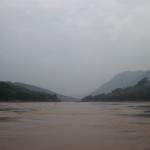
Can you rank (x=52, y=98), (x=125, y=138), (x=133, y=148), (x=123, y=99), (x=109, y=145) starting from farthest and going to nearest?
(x=52, y=98) < (x=123, y=99) < (x=125, y=138) < (x=109, y=145) < (x=133, y=148)

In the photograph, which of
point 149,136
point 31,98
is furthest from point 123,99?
point 149,136

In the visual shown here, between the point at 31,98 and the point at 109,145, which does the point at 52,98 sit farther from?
the point at 109,145

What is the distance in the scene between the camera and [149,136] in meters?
15.4

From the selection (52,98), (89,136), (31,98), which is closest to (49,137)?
(89,136)

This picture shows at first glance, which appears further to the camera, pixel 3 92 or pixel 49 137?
pixel 3 92

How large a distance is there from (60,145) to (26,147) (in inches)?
57.6

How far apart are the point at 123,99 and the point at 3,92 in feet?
163

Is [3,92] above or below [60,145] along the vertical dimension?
above

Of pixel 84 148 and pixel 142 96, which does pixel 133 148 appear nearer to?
pixel 84 148

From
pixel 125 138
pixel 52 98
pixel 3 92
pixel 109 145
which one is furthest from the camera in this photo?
pixel 52 98

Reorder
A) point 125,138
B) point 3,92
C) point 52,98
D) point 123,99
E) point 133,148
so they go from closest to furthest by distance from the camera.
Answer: point 133,148 → point 125,138 → point 3,92 → point 123,99 → point 52,98

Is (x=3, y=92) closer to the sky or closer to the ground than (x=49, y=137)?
closer to the sky

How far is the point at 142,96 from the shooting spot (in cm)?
11269

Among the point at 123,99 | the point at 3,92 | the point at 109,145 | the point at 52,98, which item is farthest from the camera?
the point at 52,98
